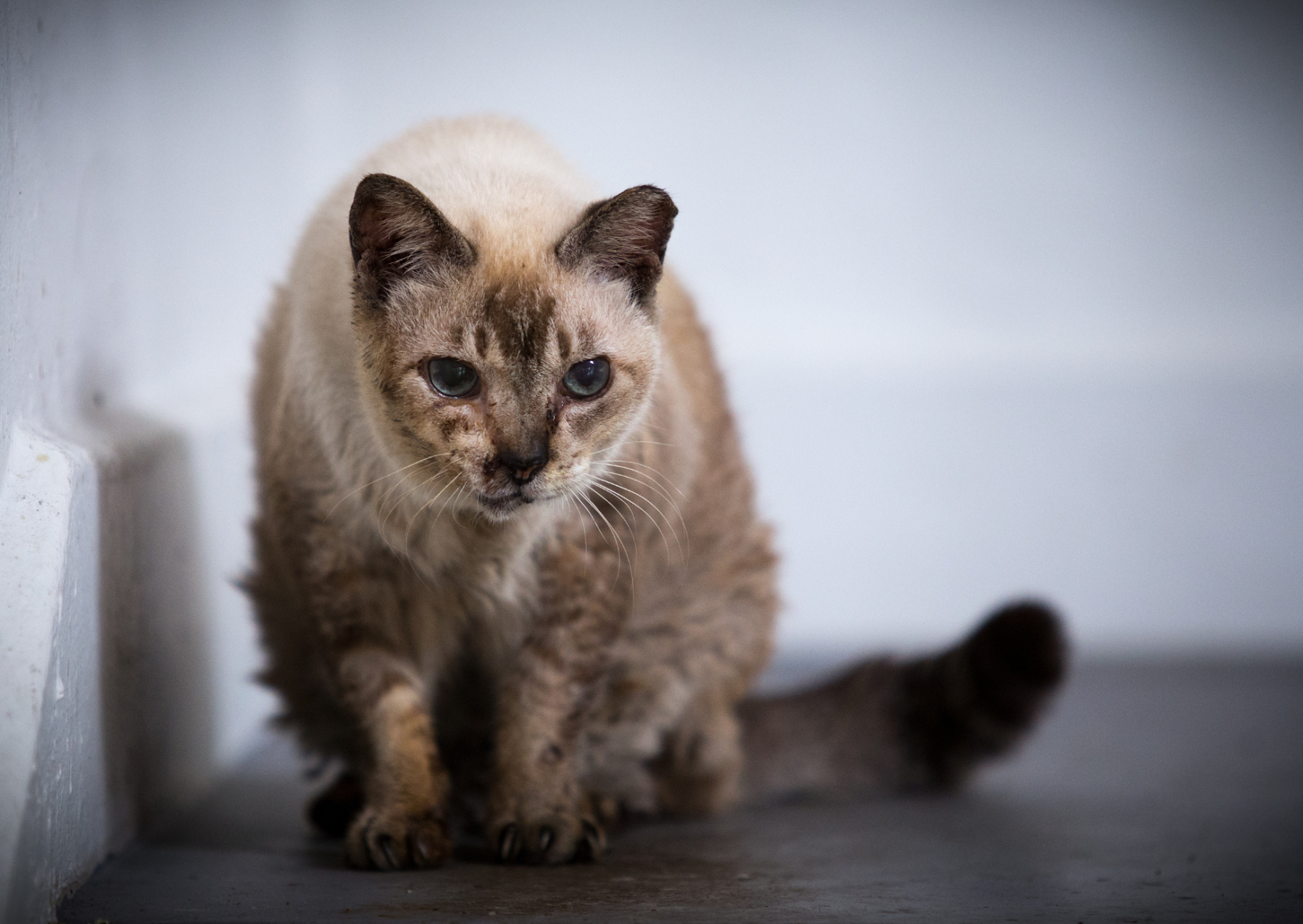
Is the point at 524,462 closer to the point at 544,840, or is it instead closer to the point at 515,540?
the point at 515,540

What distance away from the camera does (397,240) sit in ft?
4.96

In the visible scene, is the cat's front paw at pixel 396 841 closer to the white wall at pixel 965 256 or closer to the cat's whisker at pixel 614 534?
the cat's whisker at pixel 614 534

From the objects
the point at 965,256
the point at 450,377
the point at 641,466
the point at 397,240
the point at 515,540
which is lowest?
the point at 515,540

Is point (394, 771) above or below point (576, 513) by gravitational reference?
below

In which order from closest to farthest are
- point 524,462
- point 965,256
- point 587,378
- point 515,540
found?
point 524,462 → point 587,378 → point 515,540 → point 965,256

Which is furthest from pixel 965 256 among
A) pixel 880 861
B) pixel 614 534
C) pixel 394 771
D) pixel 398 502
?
pixel 394 771

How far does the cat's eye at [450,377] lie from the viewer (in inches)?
59.2

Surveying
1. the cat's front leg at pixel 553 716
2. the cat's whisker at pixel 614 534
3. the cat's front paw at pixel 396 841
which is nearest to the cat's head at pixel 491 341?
the cat's whisker at pixel 614 534

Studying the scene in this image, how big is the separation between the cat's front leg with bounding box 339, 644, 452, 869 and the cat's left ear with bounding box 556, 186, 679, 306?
0.62 metres

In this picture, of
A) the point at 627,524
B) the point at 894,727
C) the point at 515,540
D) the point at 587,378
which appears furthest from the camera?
the point at 894,727

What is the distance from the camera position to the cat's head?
4.87 feet

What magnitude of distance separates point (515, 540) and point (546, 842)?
1.35 feet

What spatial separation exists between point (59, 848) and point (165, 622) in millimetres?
626

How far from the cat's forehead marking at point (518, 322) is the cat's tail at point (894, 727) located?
3.42 ft
